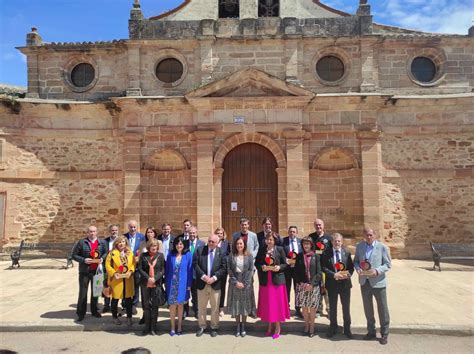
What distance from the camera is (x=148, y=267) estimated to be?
6402 mm

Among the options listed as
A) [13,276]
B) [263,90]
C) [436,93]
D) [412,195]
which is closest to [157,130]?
[263,90]

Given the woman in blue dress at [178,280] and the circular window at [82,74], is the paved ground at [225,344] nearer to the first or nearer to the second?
the woman in blue dress at [178,280]

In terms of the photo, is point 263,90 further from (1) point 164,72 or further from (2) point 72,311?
(2) point 72,311

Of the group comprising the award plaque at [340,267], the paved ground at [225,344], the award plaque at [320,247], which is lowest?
the paved ground at [225,344]

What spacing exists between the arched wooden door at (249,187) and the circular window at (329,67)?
3508 mm

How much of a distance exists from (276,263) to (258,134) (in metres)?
7.67

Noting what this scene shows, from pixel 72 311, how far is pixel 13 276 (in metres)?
4.54

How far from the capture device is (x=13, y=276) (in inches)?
427

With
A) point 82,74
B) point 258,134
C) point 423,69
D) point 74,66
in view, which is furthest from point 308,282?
point 74,66

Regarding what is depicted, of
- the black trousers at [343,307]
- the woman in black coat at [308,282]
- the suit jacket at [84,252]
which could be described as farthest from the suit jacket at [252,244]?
the suit jacket at [84,252]

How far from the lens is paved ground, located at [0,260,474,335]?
21.6 ft

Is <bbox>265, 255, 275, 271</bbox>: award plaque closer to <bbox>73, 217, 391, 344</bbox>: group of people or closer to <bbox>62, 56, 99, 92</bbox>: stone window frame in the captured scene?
<bbox>73, 217, 391, 344</bbox>: group of people

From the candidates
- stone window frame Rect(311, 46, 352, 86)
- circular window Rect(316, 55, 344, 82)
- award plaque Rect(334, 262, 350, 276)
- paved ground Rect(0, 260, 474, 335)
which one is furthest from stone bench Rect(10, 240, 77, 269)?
circular window Rect(316, 55, 344, 82)

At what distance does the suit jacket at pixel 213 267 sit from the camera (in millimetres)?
6332
